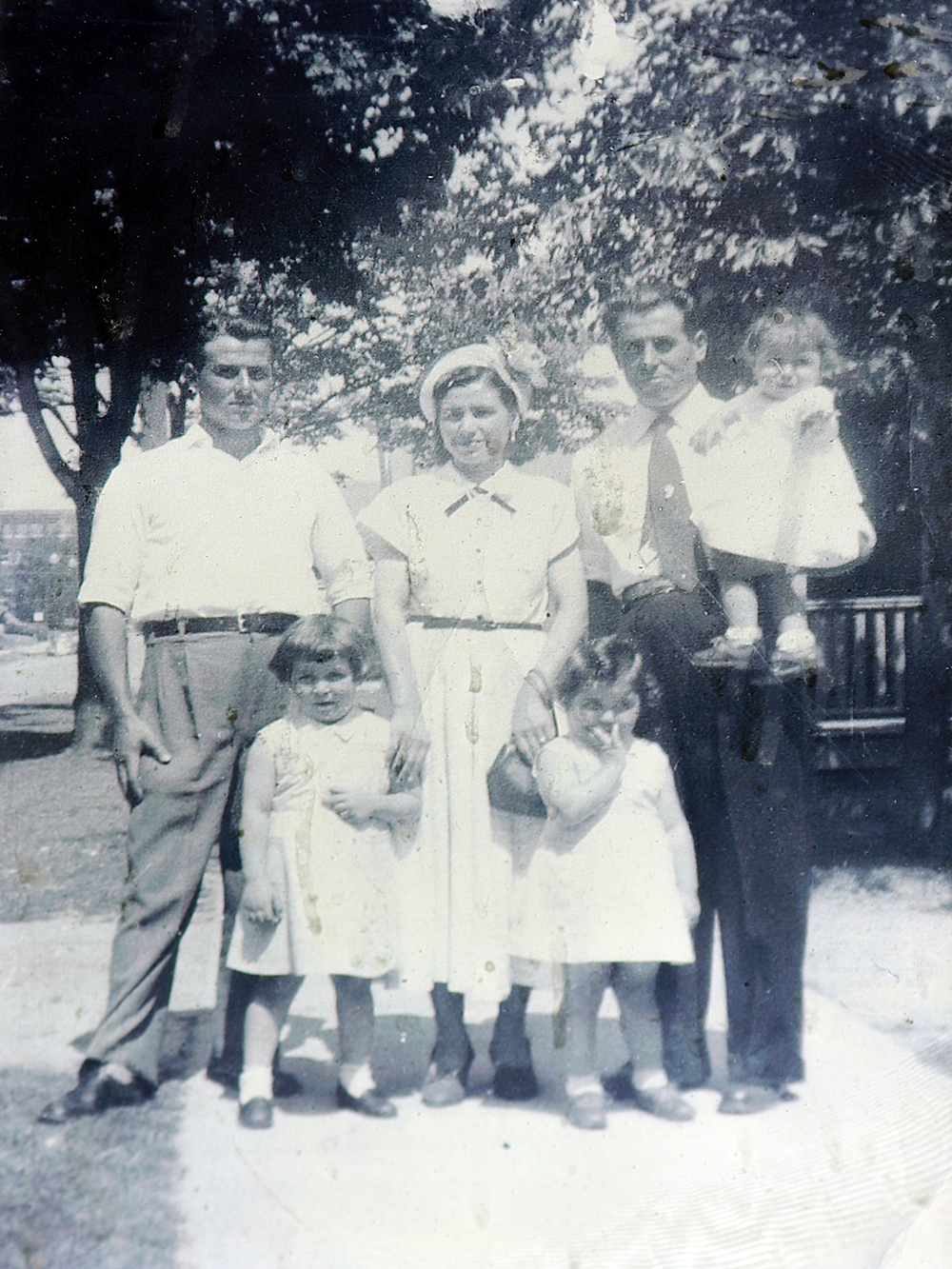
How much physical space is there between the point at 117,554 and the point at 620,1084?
5.46 feet

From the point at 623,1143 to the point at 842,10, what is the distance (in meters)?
2.68

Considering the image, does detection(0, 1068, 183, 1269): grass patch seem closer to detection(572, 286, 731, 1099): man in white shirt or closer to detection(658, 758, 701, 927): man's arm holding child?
detection(572, 286, 731, 1099): man in white shirt

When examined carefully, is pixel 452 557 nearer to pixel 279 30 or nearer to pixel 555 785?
pixel 555 785

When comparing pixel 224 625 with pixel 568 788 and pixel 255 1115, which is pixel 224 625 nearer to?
pixel 568 788

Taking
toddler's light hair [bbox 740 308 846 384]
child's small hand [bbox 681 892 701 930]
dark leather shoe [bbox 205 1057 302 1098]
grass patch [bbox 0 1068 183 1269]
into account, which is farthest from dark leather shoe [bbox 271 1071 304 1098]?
toddler's light hair [bbox 740 308 846 384]

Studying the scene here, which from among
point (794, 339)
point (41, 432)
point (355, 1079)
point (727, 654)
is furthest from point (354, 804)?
point (794, 339)

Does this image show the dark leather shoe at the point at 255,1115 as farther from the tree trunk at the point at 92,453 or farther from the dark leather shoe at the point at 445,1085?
the tree trunk at the point at 92,453

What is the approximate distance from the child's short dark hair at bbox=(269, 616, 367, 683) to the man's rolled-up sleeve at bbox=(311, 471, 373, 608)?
55 millimetres

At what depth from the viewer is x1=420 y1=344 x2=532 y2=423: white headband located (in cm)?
219

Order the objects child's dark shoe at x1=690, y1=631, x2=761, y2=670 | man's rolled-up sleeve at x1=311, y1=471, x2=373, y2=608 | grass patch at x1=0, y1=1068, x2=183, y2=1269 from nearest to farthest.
→ grass patch at x1=0, y1=1068, x2=183, y2=1269 → man's rolled-up sleeve at x1=311, y1=471, x2=373, y2=608 → child's dark shoe at x1=690, y1=631, x2=761, y2=670

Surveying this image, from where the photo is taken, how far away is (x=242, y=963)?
2.15 metres

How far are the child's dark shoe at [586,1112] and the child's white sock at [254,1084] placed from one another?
26.7 inches

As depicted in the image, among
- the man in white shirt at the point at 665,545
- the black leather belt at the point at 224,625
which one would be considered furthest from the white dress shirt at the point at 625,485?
the black leather belt at the point at 224,625

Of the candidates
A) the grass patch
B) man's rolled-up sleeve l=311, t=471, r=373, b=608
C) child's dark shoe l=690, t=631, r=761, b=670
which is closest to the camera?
the grass patch
